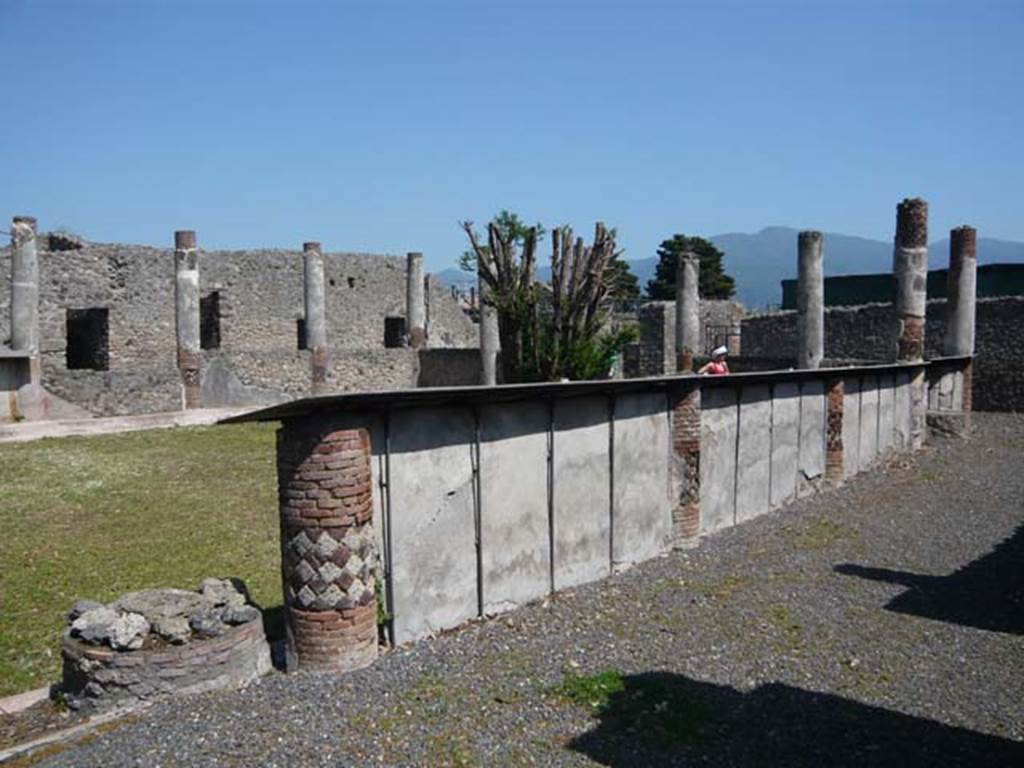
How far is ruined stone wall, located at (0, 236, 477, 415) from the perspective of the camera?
848 inches

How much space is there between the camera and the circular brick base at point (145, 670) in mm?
5328

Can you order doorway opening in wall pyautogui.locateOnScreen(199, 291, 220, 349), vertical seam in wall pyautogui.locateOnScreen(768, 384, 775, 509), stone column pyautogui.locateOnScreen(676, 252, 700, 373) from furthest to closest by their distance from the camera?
doorway opening in wall pyautogui.locateOnScreen(199, 291, 220, 349)
stone column pyautogui.locateOnScreen(676, 252, 700, 373)
vertical seam in wall pyautogui.locateOnScreen(768, 384, 775, 509)

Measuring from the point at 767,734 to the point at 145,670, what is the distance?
3.63m

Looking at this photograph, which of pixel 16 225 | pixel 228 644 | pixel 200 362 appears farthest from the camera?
pixel 200 362

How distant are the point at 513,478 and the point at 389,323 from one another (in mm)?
26944

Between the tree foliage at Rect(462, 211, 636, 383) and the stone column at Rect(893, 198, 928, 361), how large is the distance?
5.93m

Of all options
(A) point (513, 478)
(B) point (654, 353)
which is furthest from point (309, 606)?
(B) point (654, 353)

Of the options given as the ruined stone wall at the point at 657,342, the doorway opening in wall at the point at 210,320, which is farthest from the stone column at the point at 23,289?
the ruined stone wall at the point at 657,342

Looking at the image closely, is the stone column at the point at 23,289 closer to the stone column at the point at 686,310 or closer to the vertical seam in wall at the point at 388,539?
the stone column at the point at 686,310

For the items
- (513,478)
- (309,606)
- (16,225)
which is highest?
(16,225)

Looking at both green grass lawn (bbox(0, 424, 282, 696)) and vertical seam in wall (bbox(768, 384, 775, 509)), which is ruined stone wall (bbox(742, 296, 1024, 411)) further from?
green grass lawn (bbox(0, 424, 282, 696))

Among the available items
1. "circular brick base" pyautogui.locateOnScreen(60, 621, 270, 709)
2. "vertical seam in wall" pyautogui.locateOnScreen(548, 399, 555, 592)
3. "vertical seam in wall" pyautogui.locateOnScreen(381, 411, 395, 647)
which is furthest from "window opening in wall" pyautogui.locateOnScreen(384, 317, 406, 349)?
"circular brick base" pyautogui.locateOnScreen(60, 621, 270, 709)

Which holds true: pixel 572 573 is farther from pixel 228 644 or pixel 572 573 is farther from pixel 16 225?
pixel 16 225

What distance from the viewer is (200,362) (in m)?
23.6
